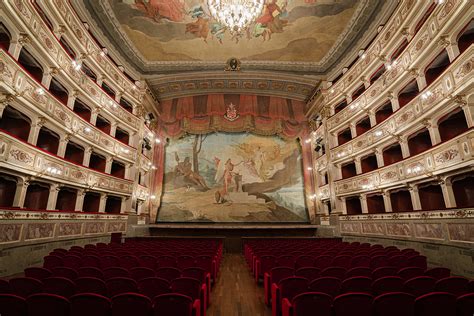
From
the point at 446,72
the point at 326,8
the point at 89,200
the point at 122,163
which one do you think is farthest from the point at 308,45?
the point at 89,200

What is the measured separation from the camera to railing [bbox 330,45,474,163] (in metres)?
6.54

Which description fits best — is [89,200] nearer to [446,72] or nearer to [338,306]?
[338,306]

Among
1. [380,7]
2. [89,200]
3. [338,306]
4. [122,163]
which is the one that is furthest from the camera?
[122,163]

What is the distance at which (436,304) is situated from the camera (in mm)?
2242

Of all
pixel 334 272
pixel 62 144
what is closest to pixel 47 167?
pixel 62 144

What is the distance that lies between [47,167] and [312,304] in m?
9.29

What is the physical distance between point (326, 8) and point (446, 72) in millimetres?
6571

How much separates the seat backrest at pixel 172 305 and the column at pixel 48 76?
953 centimetres

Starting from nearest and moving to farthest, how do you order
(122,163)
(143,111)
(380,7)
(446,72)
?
(446,72)
(380,7)
(122,163)
(143,111)

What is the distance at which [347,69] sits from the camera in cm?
1341

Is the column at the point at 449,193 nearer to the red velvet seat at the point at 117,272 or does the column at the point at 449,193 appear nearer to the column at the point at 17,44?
the red velvet seat at the point at 117,272

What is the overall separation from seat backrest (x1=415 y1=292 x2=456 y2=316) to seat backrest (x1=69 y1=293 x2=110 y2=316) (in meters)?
2.86

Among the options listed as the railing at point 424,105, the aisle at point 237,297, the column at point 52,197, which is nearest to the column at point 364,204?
the railing at point 424,105

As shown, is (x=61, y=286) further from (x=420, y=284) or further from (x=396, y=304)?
(x=420, y=284)
